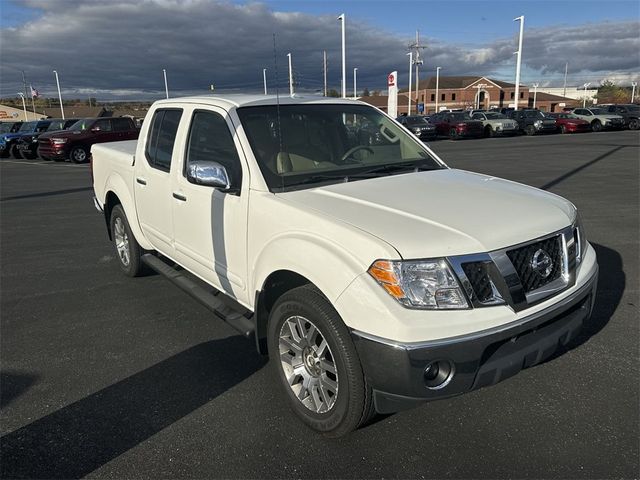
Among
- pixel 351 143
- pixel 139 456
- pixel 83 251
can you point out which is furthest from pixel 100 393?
pixel 83 251

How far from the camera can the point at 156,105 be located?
4.92 m

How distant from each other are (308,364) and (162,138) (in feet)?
8.97

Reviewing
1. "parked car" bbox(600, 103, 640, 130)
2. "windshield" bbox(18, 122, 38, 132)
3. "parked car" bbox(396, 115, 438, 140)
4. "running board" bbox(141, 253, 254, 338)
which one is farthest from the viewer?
"parked car" bbox(600, 103, 640, 130)

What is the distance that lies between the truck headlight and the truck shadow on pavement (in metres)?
1.61

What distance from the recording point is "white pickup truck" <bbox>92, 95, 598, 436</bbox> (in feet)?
7.77

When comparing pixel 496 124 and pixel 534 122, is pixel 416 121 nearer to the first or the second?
pixel 496 124

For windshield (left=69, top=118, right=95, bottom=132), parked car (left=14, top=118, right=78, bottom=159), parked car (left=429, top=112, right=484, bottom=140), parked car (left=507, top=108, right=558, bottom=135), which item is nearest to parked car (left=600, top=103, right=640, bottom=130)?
parked car (left=507, top=108, right=558, bottom=135)

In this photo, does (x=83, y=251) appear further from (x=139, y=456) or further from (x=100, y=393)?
(x=139, y=456)

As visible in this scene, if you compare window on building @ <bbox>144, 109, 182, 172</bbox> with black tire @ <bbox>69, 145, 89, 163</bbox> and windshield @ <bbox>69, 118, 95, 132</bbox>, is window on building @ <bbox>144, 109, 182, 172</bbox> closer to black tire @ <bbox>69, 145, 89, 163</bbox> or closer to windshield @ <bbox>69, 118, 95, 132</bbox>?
black tire @ <bbox>69, 145, 89, 163</bbox>

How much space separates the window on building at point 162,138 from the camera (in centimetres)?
433

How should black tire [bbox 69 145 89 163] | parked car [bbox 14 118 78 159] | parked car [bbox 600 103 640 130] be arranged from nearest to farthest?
1. black tire [bbox 69 145 89 163]
2. parked car [bbox 14 118 78 159]
3. parked car [bbox 600 103 640 130]

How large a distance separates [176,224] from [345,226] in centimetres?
208

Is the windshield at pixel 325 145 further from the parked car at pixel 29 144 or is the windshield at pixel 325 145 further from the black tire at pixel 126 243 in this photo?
the parked car at pixel 29 144

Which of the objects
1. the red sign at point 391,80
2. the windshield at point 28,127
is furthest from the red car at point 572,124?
the windshield at point 28,127
